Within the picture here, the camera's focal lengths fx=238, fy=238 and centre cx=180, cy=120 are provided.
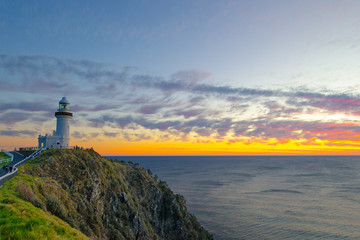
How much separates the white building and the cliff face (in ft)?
47.4

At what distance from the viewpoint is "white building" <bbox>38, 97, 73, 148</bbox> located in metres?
47.1

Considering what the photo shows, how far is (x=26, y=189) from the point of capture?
17062 millimetres

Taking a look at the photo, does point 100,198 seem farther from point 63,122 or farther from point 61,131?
point 63,122

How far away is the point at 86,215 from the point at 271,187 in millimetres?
94265

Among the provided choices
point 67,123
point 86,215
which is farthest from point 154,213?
point 67,123

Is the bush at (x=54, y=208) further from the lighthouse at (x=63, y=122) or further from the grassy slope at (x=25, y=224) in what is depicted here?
the lighthouse at (x=63, y=122)

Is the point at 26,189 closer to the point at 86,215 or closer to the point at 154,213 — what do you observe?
the point at 86,215

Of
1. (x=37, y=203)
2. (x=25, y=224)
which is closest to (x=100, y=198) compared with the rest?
(x=37, y=203)

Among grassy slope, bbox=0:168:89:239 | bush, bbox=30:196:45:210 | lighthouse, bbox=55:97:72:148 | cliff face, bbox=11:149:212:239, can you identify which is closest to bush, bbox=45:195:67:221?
cliff face, bbox=11:149:212:239

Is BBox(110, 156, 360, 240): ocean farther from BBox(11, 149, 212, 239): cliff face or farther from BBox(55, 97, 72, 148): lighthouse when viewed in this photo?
BBox(55, 97, 72, 148): lighthouse

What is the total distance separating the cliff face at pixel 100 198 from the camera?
19734 mm

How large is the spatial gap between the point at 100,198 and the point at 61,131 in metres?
25.0

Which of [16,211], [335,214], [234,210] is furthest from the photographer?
[234,210]

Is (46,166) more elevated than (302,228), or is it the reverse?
(46,166)
